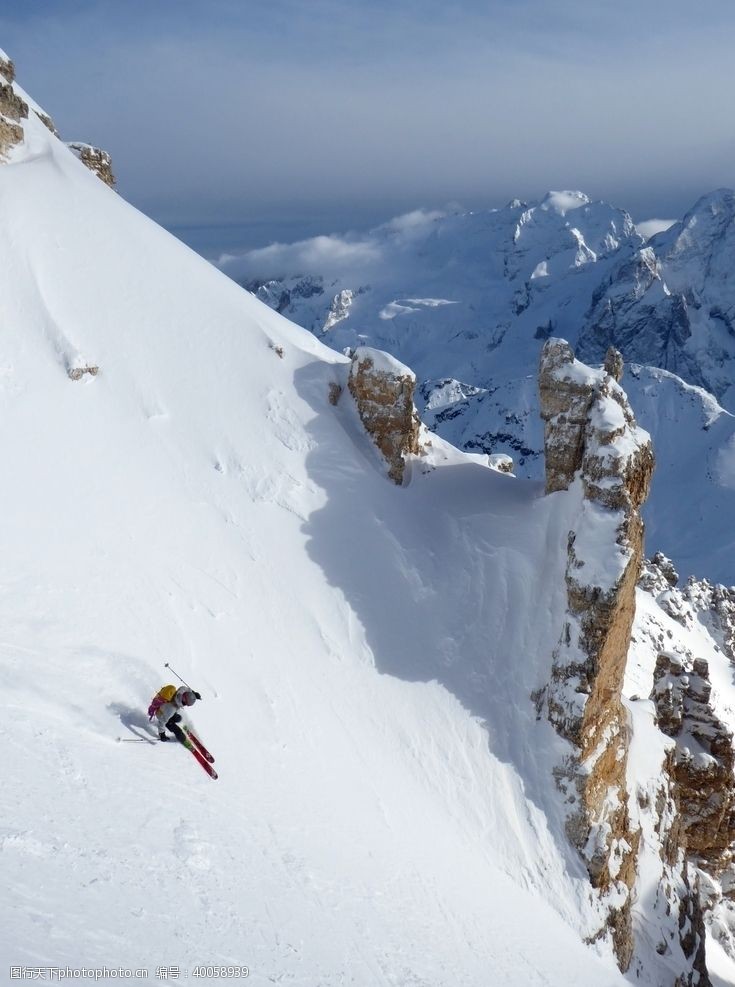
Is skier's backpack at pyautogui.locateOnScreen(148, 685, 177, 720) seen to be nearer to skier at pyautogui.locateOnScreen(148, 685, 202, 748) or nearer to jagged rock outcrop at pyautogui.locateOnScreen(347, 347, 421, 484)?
skier at pyautogui.locateOnScreen(148, 685, 202, 748)

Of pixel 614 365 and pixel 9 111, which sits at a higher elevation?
pixel 9 111

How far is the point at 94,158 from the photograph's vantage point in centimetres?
4456

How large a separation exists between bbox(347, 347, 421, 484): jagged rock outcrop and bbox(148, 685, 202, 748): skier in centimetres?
1781

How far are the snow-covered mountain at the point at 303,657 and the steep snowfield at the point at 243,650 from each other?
0.33 feet

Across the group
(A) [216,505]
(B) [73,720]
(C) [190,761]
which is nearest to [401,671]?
(A) [216,505]

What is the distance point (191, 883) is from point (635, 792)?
24.1 metres

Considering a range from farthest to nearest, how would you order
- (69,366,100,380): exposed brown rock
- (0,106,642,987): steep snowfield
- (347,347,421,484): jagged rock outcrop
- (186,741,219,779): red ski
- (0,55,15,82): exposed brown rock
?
(0,55,15,82): exposed brown rock
(347,347,421,484): jagged rock outcrop
(69,366,100,380): exposed brown rock
(186,741,219,779): red ski
(0,106,642,987): steep snowfield

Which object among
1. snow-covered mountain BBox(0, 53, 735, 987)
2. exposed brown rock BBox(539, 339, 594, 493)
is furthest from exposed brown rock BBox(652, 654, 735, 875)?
exposed brown rock BBox(539, 339, 594, 493)

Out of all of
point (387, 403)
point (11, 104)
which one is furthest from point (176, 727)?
point (11, 104)

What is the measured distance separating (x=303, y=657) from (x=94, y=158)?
104 feet

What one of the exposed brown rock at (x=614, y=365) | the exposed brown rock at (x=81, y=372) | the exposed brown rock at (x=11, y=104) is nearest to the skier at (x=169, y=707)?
the exposed brown rock at (x=81, y=372)

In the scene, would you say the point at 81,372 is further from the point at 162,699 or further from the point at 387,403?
the point at 162,699

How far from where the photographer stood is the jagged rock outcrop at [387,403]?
116ft

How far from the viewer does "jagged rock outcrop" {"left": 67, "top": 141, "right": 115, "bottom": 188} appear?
44156 mm
